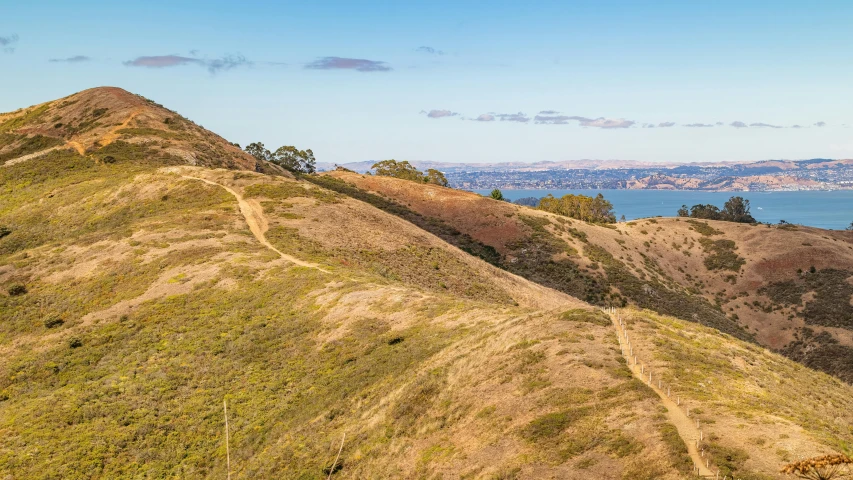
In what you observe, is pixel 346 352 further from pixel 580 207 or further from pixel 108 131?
pixel 580 207

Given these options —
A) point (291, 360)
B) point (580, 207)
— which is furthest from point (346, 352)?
point (580, 207)

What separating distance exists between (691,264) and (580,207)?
145 ft

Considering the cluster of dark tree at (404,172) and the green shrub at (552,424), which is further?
the cluster of dark tree at (404,172)

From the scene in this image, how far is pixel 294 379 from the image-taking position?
1160 inches

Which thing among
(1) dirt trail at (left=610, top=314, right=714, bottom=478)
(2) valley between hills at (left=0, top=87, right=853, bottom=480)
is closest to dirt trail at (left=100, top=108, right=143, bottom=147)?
(2) valley between hills at (left=0, top=87, right=853, bottom=480)

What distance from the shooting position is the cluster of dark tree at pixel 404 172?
5837 inches

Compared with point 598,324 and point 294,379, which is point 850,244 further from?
point 294,379

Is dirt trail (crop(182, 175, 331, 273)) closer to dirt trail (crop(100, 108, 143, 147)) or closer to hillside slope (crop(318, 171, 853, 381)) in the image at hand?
dirt trail (crop(100, 108, 143, 147))

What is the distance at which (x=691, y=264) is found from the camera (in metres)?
92.9

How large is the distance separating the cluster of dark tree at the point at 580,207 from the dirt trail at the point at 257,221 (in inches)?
3188

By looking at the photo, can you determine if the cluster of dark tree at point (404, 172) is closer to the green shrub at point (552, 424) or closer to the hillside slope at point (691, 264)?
the hillside slope at point (691, 264)

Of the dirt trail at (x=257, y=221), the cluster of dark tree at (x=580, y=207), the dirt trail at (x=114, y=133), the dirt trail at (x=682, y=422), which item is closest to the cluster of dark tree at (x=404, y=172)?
the cluster of dark tree at (x=580, y=207)

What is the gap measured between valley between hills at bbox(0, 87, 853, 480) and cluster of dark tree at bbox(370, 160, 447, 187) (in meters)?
71.6

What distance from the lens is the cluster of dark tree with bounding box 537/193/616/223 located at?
132 metres
